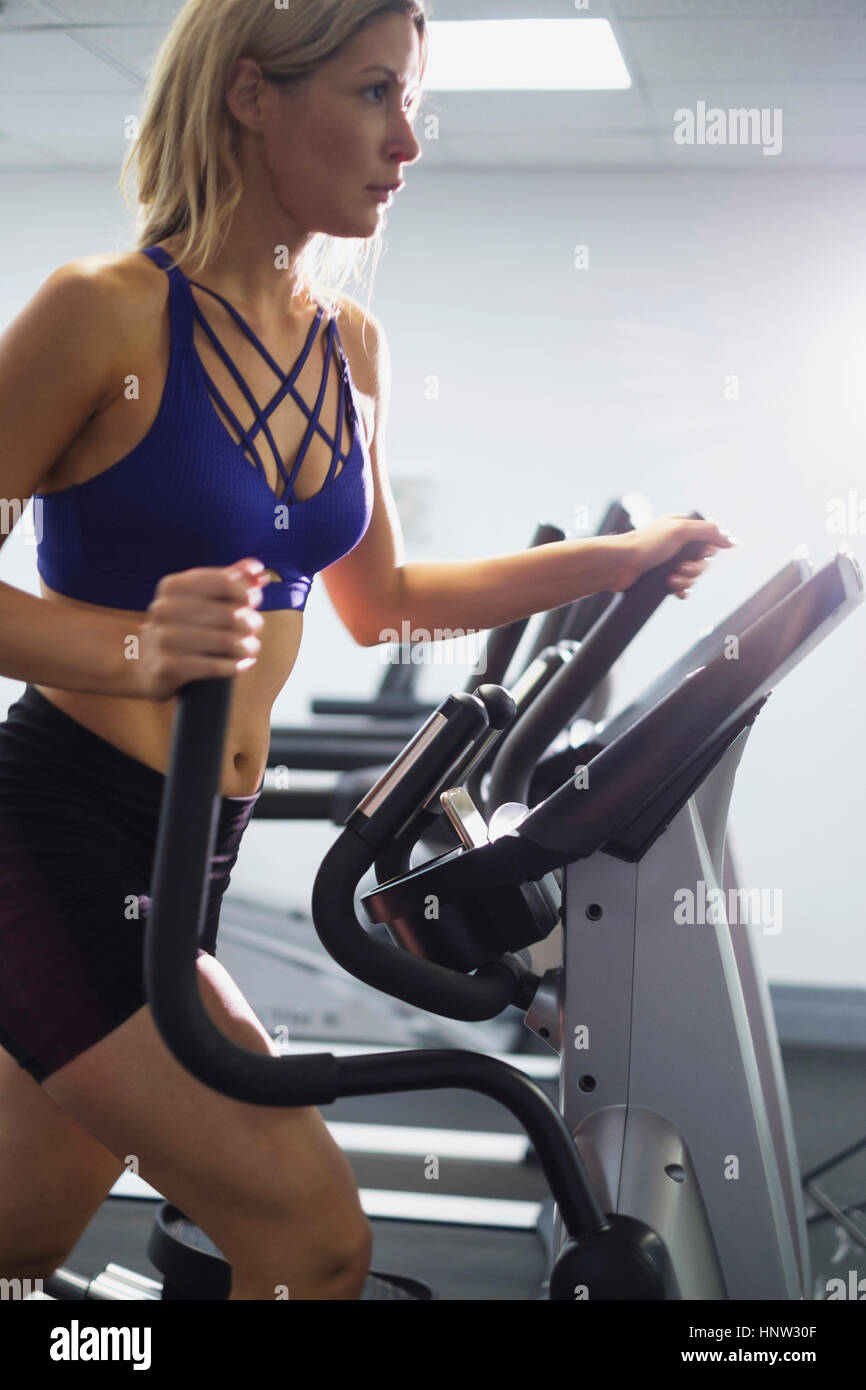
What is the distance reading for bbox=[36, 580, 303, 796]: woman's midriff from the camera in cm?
114

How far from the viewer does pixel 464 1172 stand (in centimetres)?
287

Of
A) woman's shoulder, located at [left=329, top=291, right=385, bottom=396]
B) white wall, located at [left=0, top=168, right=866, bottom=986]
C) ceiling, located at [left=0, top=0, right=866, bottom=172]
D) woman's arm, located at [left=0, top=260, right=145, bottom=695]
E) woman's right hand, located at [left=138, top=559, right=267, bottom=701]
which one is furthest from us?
white wall, located at [left=0, top=168, right=866, bottom=986]

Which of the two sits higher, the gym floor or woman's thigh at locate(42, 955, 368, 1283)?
woman's thigh at locate(42, 955, 368, 1283)

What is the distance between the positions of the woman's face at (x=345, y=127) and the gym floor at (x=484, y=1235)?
5.26 feet

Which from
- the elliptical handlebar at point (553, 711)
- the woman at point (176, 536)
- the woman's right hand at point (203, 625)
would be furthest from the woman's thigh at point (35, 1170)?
the elliptical handlebar at point (553, 711)

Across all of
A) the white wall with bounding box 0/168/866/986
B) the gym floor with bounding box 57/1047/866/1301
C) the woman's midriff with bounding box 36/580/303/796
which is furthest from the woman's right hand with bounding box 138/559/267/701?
the white wall with bounding box 0/168/866/986

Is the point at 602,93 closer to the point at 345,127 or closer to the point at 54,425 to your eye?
the point at 345,127

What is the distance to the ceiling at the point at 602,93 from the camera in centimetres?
343

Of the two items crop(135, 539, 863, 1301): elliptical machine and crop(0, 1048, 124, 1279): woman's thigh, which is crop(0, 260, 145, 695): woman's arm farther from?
crop(0, 1048, 124, 1279): woman's thigh

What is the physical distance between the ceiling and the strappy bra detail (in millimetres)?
2694

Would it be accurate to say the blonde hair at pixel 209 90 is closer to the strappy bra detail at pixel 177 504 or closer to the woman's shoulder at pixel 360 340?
the strappy bra detail at pixel 177 504

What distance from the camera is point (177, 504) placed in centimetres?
110
